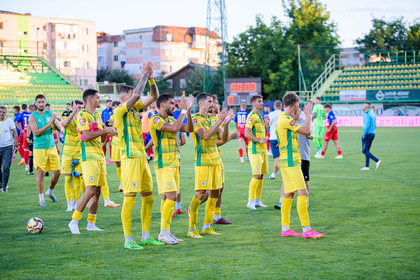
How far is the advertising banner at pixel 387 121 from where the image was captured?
122ft

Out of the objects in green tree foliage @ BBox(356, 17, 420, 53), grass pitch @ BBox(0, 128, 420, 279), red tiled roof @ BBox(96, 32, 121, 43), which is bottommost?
grass pitch @ BBox(0, 128, 420, 279)

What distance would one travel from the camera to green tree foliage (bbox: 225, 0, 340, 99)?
51781 mm

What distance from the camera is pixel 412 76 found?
39.2 meters

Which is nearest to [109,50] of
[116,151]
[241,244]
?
[116,151]

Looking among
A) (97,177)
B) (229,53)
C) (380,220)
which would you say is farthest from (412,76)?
(97,177)

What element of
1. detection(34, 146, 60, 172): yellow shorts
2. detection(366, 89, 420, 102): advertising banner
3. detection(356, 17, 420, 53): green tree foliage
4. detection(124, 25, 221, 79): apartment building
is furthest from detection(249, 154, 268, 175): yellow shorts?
detection(124, 25, 221, 79): apartment building

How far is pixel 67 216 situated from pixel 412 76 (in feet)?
127

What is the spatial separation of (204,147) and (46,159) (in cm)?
421

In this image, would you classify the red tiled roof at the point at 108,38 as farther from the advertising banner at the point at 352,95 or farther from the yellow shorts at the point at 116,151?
the yellow shorts at the point at 116,151

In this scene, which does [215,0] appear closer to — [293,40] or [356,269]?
[293,40]

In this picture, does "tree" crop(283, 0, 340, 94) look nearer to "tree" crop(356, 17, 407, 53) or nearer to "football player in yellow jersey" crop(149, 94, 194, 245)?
"tree" crop(356, 17, 407, 53)

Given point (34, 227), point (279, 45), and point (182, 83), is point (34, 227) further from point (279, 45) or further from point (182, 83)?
point (182, 83)

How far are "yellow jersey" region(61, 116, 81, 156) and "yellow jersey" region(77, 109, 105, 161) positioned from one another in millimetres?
1380

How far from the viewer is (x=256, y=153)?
8578 millimetres
